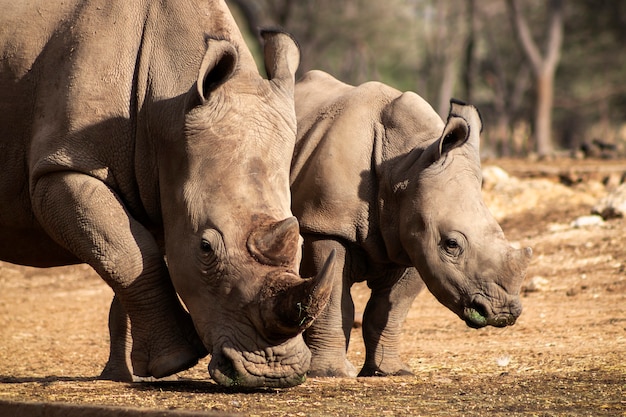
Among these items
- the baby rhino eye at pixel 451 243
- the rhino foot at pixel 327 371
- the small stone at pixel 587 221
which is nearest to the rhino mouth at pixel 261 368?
the rhino foot at pixel 327 371

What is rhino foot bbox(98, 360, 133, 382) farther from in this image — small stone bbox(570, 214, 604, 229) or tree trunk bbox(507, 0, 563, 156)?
tree trunk bbox(507, 0, 563, 156)

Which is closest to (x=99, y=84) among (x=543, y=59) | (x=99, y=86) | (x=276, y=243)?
(x=99, y=86)

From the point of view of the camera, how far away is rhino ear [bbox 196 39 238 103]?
6375 millimetres

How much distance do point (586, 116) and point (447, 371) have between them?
48.2m

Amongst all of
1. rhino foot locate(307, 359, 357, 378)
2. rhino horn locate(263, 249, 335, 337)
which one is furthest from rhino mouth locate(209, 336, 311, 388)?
rhino foot locate(307, 359, 357, 378)

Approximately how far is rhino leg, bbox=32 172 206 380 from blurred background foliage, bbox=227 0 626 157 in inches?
586

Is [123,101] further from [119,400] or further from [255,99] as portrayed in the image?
[119,400]

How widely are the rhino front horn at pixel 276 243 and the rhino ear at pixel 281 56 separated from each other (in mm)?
1192

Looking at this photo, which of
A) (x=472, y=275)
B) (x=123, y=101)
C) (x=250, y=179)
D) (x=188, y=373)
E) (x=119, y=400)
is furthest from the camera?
(x=188, y=373)

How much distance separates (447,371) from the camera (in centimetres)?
800

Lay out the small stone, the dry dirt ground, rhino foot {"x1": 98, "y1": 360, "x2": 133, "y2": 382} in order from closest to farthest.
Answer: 1. the dry dirt ground
2. rhino foot {"x1": 98, "y1": 360, "x2": 133, "y2": 382}
3. the small stone

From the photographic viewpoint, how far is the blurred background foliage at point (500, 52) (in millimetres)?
28203

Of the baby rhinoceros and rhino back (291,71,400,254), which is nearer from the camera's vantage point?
the baby rhinoceros

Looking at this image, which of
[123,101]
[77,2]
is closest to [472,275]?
[123,101]
